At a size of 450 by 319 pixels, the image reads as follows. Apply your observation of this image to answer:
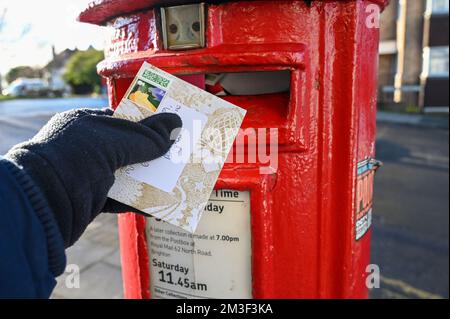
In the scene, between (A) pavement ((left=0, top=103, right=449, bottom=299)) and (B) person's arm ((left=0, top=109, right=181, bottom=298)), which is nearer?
(B) person's arm ((left=0, top=109, right=181, bottom=298))

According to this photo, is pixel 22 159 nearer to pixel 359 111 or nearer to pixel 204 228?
pixel 204 228

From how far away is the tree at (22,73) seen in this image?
3199 centimetres

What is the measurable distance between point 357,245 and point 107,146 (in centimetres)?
79

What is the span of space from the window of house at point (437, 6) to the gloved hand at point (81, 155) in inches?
555

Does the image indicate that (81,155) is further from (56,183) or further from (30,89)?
(30,89)

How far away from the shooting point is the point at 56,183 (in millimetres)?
759

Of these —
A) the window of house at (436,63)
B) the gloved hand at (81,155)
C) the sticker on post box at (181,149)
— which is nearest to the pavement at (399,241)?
the sticker on post box at (181,149)

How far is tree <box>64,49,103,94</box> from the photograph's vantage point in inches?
951

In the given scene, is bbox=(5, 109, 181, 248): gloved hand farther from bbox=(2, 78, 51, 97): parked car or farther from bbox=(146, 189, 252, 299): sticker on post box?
bbox=(2, 78, 51, 97): parked car

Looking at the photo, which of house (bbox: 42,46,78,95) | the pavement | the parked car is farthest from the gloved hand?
house (bbox: 42,46,78,95)

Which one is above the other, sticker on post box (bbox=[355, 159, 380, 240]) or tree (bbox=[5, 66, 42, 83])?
tree (bbox=[5, 66, 42, 83])

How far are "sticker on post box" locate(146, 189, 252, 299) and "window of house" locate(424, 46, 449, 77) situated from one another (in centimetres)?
1372

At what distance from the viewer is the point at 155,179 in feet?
3.22
